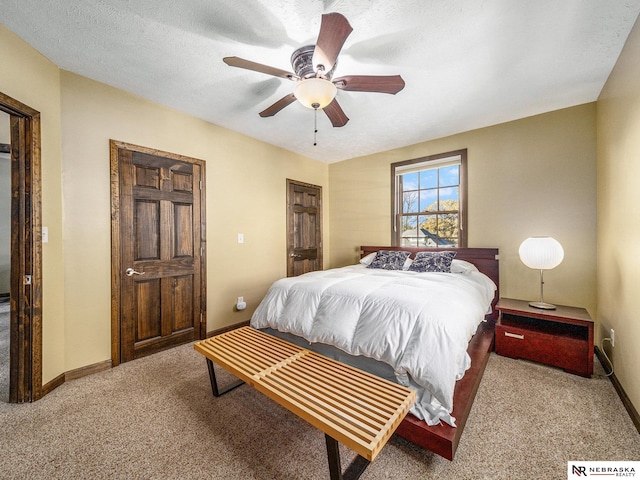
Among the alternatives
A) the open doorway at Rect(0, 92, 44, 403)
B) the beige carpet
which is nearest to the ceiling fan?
the open doorway at Rect(0, 92, 44, 403)

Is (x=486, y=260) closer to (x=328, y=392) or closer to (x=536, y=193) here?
(x=536, y=193)

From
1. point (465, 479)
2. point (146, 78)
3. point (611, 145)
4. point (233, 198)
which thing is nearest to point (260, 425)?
point (465, 479)

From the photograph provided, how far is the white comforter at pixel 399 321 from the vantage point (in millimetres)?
1403

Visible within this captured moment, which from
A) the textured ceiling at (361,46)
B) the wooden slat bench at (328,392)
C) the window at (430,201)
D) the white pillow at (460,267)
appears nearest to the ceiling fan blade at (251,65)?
the textured ceiling at (361,46)

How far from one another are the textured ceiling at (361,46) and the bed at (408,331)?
178cm

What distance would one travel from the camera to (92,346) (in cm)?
227

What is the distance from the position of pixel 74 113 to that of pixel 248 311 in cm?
269

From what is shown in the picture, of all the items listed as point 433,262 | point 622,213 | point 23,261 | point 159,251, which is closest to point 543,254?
point 622,213

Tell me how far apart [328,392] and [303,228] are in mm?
3207

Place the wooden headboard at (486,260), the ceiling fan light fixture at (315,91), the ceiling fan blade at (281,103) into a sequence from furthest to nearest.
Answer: the wooden headboard at (486,260), the ceiling fan blade at (281,103), the ceiling fan light fixture at (315,91)

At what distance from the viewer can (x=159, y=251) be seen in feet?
8.72

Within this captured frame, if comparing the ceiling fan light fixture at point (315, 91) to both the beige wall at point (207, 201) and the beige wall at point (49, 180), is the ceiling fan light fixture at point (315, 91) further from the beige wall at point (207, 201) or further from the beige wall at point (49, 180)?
the beige wall at point (49, 180)

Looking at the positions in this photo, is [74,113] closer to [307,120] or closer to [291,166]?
[307,120]

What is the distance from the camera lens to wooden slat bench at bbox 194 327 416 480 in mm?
1070
